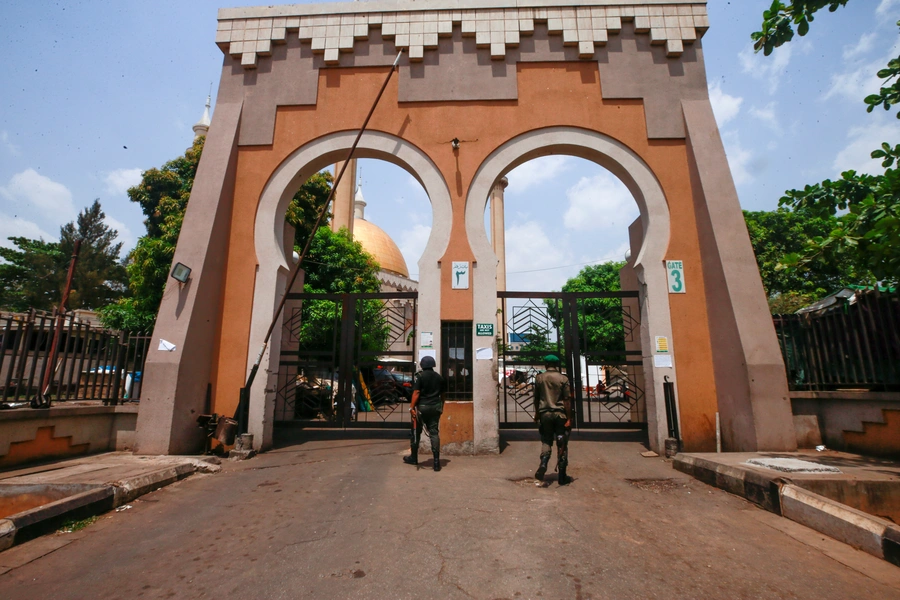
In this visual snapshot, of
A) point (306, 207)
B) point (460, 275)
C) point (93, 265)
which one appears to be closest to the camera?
point (460, 275)

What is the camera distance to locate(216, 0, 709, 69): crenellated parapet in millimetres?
9625

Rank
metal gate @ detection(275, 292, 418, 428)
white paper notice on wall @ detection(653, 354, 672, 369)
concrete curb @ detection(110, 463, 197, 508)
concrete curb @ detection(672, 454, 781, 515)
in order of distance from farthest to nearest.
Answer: metal gate @ detection(275, 292, 418, 428)
white paper notice on wall @ detection(653, 354, 672, 369)
concrete curb @ detection(110, 463, 197, 508)
concrete curb @ detection(672, 454, 781, 515)

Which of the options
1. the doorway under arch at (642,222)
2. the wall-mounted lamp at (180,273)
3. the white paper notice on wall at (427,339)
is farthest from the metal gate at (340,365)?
the wall-mounted lamp at (180,273)

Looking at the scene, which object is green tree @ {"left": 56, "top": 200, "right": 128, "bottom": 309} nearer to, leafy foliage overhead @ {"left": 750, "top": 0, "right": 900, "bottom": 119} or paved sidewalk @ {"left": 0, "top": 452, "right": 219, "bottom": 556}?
paved sidewalk @ {"left": 0, "top": 452, "right": 219, "bottom": 556}

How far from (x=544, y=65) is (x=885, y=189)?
625 centimetres

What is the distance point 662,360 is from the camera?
8.46 meters

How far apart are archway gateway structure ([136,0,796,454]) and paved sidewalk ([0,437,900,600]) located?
2.21 metres

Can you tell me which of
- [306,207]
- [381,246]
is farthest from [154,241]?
[381,246]

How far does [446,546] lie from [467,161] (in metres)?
7.12

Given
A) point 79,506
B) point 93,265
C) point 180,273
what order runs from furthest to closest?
1. point 93,265
2. point 180,273
3. point 79,506

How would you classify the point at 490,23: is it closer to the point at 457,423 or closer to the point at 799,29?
the point at 799,29

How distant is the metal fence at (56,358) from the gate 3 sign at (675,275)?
1002cm

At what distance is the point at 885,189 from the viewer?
6.39 metres

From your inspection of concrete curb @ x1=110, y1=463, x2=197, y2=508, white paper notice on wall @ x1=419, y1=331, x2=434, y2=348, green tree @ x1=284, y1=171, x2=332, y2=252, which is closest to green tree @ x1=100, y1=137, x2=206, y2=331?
green tree @ x1=284, y1=171, x2=332, y2=252
